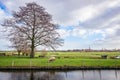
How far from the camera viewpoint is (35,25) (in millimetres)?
54062

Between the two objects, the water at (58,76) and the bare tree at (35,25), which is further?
the bare tree at (35,25)

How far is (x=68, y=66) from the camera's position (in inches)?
1641

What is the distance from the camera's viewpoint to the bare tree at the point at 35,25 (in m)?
53.7

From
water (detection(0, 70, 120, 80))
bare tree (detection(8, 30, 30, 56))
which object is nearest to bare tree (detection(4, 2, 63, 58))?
bare tree (detection(8, 30, 30, 56))

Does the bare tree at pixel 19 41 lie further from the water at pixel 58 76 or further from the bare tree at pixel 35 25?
A: the water at pixel 58 76

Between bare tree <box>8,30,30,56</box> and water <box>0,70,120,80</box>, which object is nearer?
water <box>0,70,120,80</box>

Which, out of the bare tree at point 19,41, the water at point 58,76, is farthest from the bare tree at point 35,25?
the water at point 58,76

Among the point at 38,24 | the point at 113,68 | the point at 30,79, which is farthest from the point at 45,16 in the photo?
the point at 30,79

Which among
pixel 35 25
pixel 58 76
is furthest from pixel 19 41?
pixel 58 76

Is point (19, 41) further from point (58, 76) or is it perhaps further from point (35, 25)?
point (58, 76)

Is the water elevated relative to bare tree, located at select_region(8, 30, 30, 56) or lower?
lower

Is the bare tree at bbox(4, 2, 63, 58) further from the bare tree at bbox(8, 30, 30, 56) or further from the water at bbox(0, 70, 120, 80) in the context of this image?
the water at bbox(0, 70, 120, 80)

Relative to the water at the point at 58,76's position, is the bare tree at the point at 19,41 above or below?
above

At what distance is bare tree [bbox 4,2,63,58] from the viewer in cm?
5370
